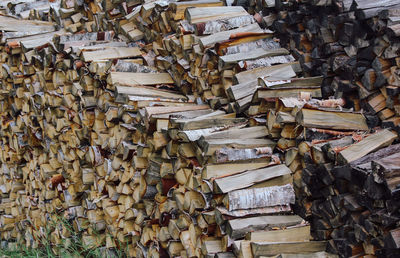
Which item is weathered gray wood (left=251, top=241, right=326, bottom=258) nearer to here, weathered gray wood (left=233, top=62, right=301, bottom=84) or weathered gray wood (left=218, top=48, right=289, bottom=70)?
weathered gray wood (left=233, top=62, right=301, bottom=84)

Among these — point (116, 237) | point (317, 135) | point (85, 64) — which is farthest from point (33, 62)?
point (317, 135)

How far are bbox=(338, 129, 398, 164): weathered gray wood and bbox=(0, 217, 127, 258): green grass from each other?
1.73 metres

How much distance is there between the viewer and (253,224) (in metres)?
2.46

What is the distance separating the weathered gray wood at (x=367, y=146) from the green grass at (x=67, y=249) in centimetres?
173

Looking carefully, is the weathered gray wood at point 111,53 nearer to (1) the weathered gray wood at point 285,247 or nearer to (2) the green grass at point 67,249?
(2) the green grass at point 67,249

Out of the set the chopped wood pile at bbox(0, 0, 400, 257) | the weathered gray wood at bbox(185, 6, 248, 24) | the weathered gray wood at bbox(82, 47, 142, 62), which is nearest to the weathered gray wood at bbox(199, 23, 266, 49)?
the chopped wood pile at bbox(0, 0, 400, 257)

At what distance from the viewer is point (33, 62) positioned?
4590 millimetres

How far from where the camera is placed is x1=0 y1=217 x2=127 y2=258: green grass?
377 centimetres

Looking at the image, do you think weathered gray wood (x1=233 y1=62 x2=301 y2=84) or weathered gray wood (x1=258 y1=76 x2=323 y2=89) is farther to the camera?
weathered gray wood (x1=233 y1=62 x2=301 y2=84)

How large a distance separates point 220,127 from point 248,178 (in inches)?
15.3

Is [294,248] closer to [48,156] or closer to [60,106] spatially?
[60,106]

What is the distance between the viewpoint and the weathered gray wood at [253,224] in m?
2.45

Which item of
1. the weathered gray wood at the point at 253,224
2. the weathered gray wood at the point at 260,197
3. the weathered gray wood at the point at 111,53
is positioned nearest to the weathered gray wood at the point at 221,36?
the weathered gray wood at the point at 111,53

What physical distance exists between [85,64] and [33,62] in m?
0.97
